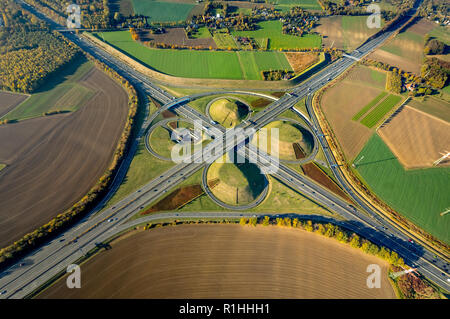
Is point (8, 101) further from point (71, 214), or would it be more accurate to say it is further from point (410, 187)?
point (410, 187)

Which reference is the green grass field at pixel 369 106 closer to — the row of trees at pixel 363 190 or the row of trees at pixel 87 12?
the row of trees at pixel 363 190

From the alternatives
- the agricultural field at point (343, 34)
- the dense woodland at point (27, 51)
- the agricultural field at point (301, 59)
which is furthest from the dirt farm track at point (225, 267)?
the agricultural field at point (343, 34)

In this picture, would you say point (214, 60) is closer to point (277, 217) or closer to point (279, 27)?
point (279, 27)

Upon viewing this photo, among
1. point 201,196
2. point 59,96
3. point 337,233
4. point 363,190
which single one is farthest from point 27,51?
point 363,190

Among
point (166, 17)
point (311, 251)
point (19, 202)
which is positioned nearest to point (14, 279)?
point (19, 202)

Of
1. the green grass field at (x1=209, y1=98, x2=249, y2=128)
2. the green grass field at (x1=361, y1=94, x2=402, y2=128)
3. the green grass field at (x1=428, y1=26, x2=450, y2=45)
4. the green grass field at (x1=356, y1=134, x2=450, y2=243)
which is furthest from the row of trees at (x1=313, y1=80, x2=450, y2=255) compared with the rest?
the green grass field at (x1=428, y1=26, x2=450, y2=45)

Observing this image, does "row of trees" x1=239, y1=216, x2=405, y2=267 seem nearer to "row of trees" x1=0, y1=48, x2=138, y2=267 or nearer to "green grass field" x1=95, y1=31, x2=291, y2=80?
"row of trees" x1=0, y1=48, x2=138, y2=267
